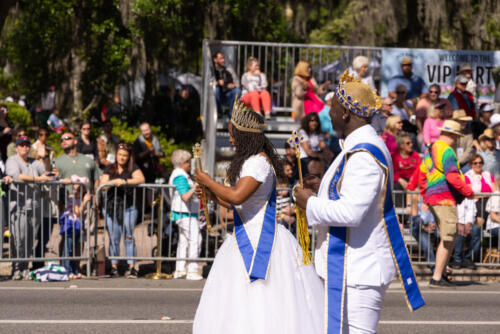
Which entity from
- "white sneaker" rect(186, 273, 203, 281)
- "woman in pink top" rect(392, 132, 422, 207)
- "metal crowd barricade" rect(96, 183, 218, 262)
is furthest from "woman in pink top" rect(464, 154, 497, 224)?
"white sneaker" rect(186, 273, 203, 281)

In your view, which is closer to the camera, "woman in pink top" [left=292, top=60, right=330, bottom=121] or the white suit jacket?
the white suit jacket

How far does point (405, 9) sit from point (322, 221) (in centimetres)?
1783

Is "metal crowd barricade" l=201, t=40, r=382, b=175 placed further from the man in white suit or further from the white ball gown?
the man in white suit

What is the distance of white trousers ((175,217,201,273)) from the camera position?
36.0ft

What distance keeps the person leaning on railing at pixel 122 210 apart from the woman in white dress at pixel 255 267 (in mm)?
5469

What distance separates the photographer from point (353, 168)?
4297 mm

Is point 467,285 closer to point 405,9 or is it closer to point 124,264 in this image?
point 124,264

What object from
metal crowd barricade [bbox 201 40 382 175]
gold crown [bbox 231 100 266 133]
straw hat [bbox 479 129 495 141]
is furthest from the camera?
metal crowd barricade [bbox 201 40 382 175]

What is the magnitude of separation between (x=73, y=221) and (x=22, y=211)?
640 millimetres

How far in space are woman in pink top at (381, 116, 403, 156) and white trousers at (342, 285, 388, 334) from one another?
895 centimetres

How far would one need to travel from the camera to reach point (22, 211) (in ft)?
35.3

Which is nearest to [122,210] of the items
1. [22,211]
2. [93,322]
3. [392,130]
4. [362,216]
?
[22,211]

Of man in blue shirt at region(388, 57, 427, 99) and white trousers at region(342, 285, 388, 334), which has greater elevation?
man in blue shirt at region(388, 57, 427, 99)

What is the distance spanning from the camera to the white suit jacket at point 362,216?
4230mm
